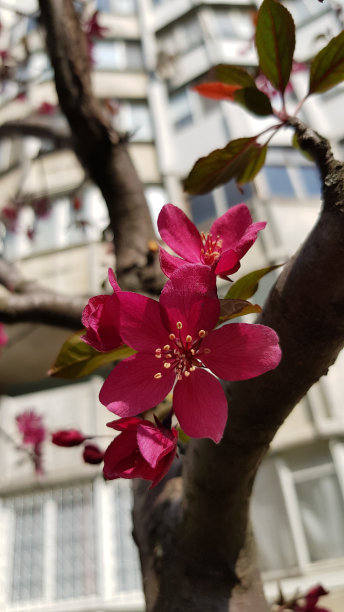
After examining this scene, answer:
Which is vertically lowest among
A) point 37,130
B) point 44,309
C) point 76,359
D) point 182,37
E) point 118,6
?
point 76,359

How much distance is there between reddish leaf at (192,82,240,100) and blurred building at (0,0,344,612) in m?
1.80

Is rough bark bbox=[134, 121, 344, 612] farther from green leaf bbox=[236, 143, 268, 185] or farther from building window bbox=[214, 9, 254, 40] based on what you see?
building window bbox=[214, 9, 254, 40]

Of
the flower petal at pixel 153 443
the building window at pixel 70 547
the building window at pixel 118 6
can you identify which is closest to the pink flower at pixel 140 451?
the flower petal at pixel 153 443

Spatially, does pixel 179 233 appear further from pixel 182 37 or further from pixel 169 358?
pixel 182 37

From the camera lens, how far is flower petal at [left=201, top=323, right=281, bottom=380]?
55 cm

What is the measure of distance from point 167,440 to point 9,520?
6.81 m

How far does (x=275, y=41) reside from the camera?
830 mm

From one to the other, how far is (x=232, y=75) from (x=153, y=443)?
83 centimetres

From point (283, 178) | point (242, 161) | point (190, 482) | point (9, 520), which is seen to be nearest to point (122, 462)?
point (190, 482)

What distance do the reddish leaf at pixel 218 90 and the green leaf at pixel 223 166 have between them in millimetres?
151

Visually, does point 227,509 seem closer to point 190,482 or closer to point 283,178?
point 190,482

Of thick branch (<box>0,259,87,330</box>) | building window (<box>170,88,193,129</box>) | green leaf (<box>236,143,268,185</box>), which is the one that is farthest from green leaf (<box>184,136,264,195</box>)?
building window (<box>170,88,193,129</box>)

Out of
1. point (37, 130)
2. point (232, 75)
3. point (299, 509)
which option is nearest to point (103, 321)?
point (232, 75)

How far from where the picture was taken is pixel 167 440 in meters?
0.54
